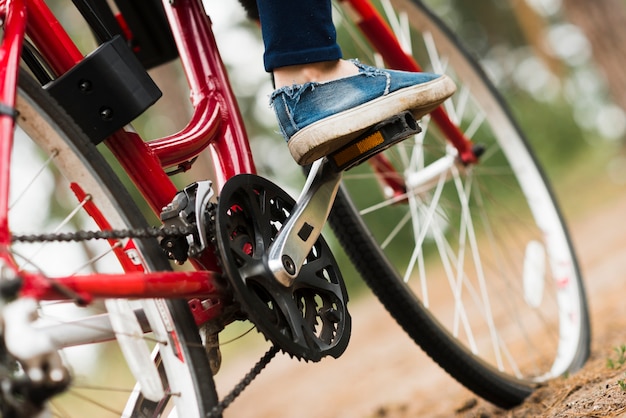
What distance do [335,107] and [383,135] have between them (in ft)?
0.33

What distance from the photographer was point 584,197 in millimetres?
8219

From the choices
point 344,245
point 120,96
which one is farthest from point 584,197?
point 120,96

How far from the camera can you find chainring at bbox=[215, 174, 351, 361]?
3.45 ft

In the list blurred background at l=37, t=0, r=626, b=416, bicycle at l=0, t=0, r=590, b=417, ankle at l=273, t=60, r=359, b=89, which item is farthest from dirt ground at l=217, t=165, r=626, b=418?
blurred background at l=37, t=0, r=626, b=416

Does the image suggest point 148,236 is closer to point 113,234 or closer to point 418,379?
point 113,234

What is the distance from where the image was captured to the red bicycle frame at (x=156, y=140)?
Result: 880 mm

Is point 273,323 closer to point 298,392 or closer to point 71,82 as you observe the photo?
point 71,82

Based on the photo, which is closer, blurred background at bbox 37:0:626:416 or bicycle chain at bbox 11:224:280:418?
bicycle chain at bbox 11:224:280:418

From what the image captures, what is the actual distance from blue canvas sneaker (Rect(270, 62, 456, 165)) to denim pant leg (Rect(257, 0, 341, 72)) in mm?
46

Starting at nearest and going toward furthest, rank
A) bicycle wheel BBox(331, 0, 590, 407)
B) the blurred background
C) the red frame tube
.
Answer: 1. the red frame tube
2. bicycle wheel BBox(331, 0, 590, 407)
3. the blurred background

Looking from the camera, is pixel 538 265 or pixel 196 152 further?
pixel 538 265

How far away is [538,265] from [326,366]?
2465 millimetres

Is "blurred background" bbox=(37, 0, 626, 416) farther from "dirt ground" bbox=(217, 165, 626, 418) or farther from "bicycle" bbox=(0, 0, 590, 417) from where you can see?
"bicycle" bbox=(0, 0, 590, 417)

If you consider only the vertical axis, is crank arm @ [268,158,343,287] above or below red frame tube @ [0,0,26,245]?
below
